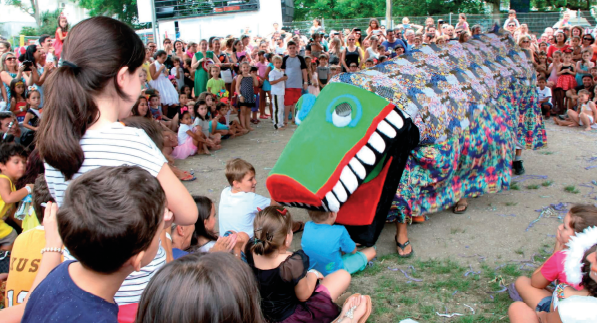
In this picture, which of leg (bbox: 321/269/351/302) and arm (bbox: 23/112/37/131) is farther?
arm (bbox: 23/112/37/131)

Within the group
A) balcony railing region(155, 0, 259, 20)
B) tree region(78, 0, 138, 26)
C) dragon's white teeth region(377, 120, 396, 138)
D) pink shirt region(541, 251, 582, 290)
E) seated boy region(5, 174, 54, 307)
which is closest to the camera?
seated boy region(5, 174, 54, 307)

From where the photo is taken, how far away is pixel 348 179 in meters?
2.91

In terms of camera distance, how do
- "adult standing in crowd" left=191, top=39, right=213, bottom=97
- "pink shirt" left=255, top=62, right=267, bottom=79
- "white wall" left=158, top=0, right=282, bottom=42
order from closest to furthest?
1. "adult standing in crowd" left=191, top=39, right=213, bottom=97
2. "pink shirt" left=255, top=62, right=267, bottom=79
3. "white wall" left=158, top=0, right=282, bottom=42

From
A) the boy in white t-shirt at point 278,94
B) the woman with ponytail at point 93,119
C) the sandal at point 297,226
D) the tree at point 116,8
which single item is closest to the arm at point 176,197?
the woman with ponytail at point 93,119

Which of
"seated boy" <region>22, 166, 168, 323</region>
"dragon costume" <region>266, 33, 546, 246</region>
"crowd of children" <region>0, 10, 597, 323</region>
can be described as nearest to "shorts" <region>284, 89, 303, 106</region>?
"crowd of children" <region>0, 10, 597, 323</region>

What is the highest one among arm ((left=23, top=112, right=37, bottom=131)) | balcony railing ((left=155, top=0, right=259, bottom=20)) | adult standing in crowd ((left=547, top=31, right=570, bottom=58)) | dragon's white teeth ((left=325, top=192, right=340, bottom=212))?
balcony railing ((left=155, top=0, right=259, bottom=20))

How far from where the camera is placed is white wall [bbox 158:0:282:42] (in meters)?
24.1

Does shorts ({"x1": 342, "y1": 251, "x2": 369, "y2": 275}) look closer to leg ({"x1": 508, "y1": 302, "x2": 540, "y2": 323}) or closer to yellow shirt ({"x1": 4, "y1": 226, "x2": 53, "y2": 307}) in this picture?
leg ({"x1": 508, "y1": 302, "x2": 540, "y2": 323})

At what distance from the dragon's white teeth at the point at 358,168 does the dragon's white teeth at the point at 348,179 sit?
4 centimetres

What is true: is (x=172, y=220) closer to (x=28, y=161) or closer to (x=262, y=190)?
(x=28, y=161)

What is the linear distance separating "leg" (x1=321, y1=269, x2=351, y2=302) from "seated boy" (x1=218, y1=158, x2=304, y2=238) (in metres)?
0.87

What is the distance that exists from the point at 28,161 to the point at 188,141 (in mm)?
3250

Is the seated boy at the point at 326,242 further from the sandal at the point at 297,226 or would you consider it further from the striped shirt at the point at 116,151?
the striped shirt at the point at 116,151

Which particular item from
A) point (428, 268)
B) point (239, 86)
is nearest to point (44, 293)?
point (428, 268)
